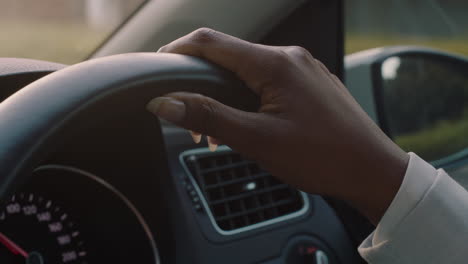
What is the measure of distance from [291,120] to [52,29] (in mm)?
1700

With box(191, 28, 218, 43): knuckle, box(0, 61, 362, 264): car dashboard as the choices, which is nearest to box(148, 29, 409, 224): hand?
box(191, 28, 218, 43): knuckle

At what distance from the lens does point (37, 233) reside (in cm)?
141

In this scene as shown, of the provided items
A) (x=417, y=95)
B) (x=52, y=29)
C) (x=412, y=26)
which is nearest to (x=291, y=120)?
(x=52, y=29)

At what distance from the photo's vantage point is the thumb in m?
0.98

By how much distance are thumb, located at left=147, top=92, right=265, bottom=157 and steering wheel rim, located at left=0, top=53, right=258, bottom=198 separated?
0.04 m

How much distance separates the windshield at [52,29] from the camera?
1934mm

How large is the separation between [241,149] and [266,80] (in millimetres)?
118

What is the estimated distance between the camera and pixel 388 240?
1255 millimetres

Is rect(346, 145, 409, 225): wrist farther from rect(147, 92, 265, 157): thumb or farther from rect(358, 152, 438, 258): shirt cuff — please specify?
rect(147, 92, 265, 157): thumb

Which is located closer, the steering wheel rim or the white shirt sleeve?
the steering wheel rim

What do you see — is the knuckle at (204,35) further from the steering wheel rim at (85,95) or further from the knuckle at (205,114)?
the knuckle at (205,114)

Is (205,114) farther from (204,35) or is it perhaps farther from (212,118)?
(204,35)

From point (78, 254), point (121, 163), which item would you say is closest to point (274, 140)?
point (121, 163)

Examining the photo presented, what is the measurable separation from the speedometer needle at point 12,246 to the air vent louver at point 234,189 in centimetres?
50
